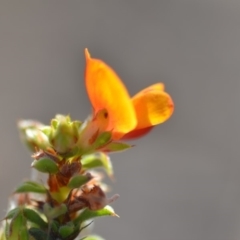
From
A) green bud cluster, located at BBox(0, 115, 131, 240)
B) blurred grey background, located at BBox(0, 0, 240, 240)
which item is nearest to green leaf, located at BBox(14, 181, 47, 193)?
green bud cluster, located at BBox(0, 115, 131, 240)

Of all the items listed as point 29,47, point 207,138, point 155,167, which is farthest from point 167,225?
point 29,47

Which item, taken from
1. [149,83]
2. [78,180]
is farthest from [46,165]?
[149,83]

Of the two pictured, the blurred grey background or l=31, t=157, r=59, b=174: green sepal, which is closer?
l=31, t=157, r=59, b=174: green sepal

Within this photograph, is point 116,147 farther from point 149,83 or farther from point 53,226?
point 149,83

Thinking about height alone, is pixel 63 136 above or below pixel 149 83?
below

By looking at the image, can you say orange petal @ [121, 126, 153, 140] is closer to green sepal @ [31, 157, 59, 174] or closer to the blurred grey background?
green sepal @ [31, 157, 59, 174]

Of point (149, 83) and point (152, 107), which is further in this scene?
point (149, 83)
